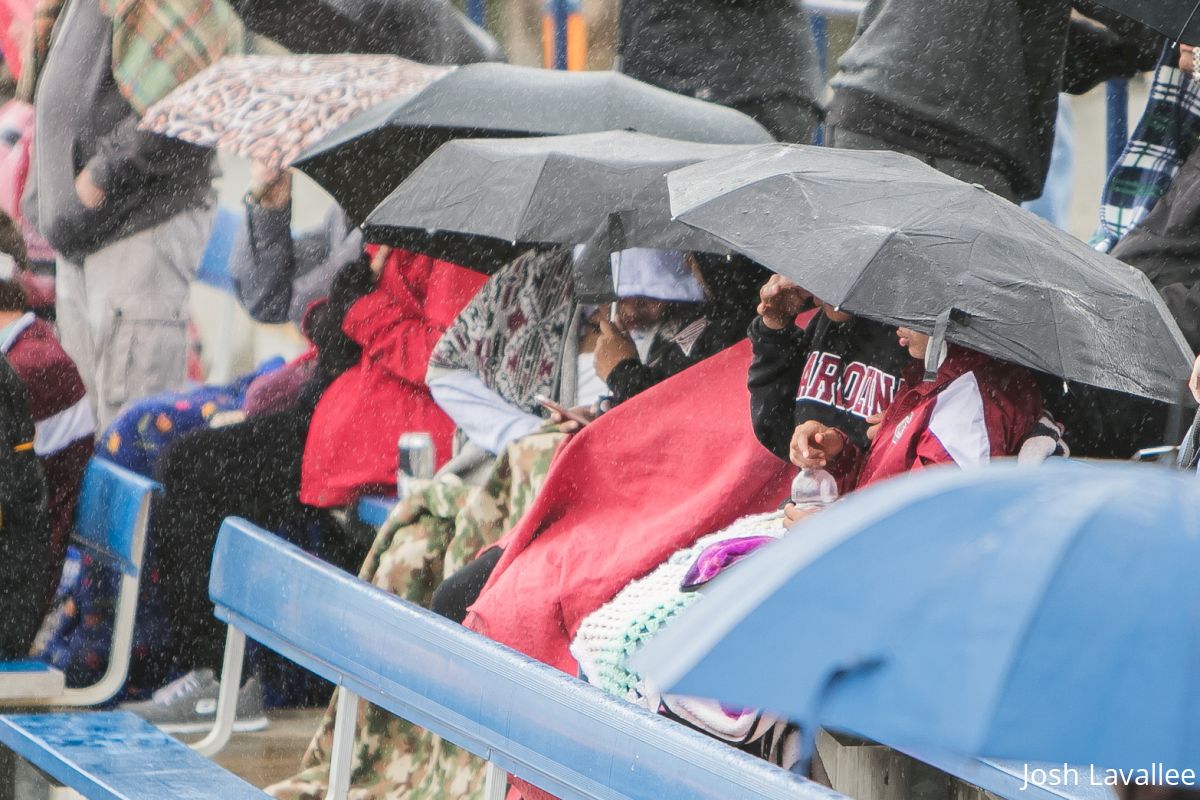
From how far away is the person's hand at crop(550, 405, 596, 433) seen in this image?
4434mm

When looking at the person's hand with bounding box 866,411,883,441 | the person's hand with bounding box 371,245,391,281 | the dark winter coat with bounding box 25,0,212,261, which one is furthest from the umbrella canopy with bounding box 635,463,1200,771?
the dark winter coat with bounding box 25,0,212,261

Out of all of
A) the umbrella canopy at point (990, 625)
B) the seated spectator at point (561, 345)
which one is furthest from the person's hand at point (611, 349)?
the umbrella canopy at point (990, 625)

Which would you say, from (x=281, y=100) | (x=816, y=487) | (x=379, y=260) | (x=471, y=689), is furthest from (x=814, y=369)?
(x=281, y=100)

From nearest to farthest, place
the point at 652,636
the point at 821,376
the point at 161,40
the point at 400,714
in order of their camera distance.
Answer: the point at 652,636, the point at 821,376, the point at 400,714, the point at 161,40

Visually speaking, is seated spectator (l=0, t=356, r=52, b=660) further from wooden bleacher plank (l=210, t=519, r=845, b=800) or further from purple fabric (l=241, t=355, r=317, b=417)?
purple fabric (l=241, t=355, r=317, b=417)

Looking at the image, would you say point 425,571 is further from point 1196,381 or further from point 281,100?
point 1196,381

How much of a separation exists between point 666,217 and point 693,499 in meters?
0.65

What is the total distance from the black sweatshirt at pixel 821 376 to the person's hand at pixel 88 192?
387 cm

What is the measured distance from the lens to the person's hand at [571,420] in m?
4.43

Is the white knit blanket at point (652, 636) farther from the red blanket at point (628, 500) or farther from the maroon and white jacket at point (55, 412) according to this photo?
the maroon and white jacket at point (55, 412)

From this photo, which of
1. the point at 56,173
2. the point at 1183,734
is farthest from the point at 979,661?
the point at 56,173

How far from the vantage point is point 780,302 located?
369 cm

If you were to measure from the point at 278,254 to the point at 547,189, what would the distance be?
239 centimetres

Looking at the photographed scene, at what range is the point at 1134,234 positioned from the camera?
162 inches
